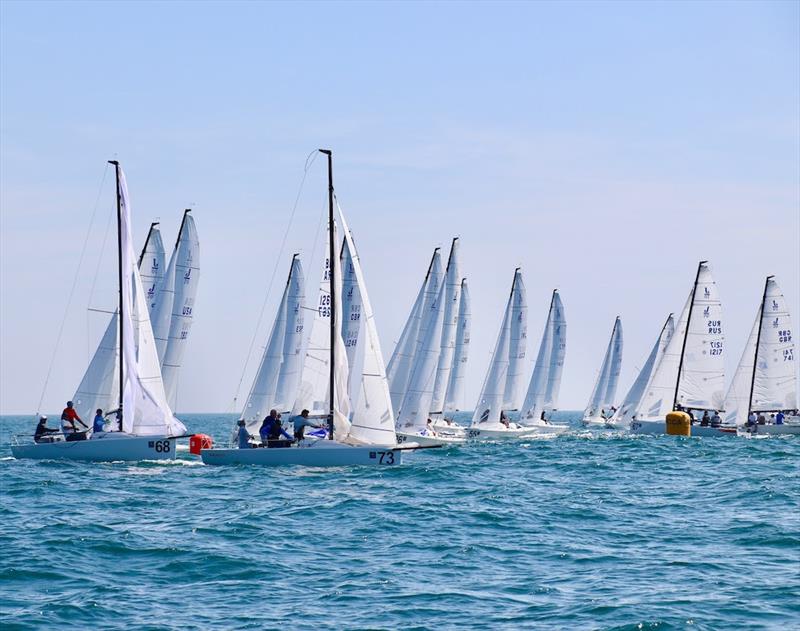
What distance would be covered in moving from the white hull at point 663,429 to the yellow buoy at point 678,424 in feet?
1.73

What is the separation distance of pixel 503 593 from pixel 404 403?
36193 mm

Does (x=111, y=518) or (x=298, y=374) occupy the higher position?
(x=298, y=374)

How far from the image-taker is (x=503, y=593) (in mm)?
16422

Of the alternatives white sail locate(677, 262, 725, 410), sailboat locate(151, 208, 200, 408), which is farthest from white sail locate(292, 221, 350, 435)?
white sail locate(677, 262, 725, 410)

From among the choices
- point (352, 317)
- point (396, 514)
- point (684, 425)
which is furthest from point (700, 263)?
point (396, 514)

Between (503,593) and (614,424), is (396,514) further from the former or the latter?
(614,424)

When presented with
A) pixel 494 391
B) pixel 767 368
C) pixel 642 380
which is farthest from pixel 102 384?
pixel 642 380

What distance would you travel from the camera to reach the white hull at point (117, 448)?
36.3 meters

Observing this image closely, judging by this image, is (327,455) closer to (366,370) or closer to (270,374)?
(366,370)

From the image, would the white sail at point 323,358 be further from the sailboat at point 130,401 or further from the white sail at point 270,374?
the white sail at point 270,374

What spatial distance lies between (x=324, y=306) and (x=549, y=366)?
47741mm

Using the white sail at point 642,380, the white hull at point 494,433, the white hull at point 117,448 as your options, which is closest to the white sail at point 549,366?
the white sail at point 642,380

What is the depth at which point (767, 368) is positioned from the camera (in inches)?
2509

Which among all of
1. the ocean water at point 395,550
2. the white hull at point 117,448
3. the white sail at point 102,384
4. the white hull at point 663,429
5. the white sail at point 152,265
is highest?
the white sail at point 152,265
